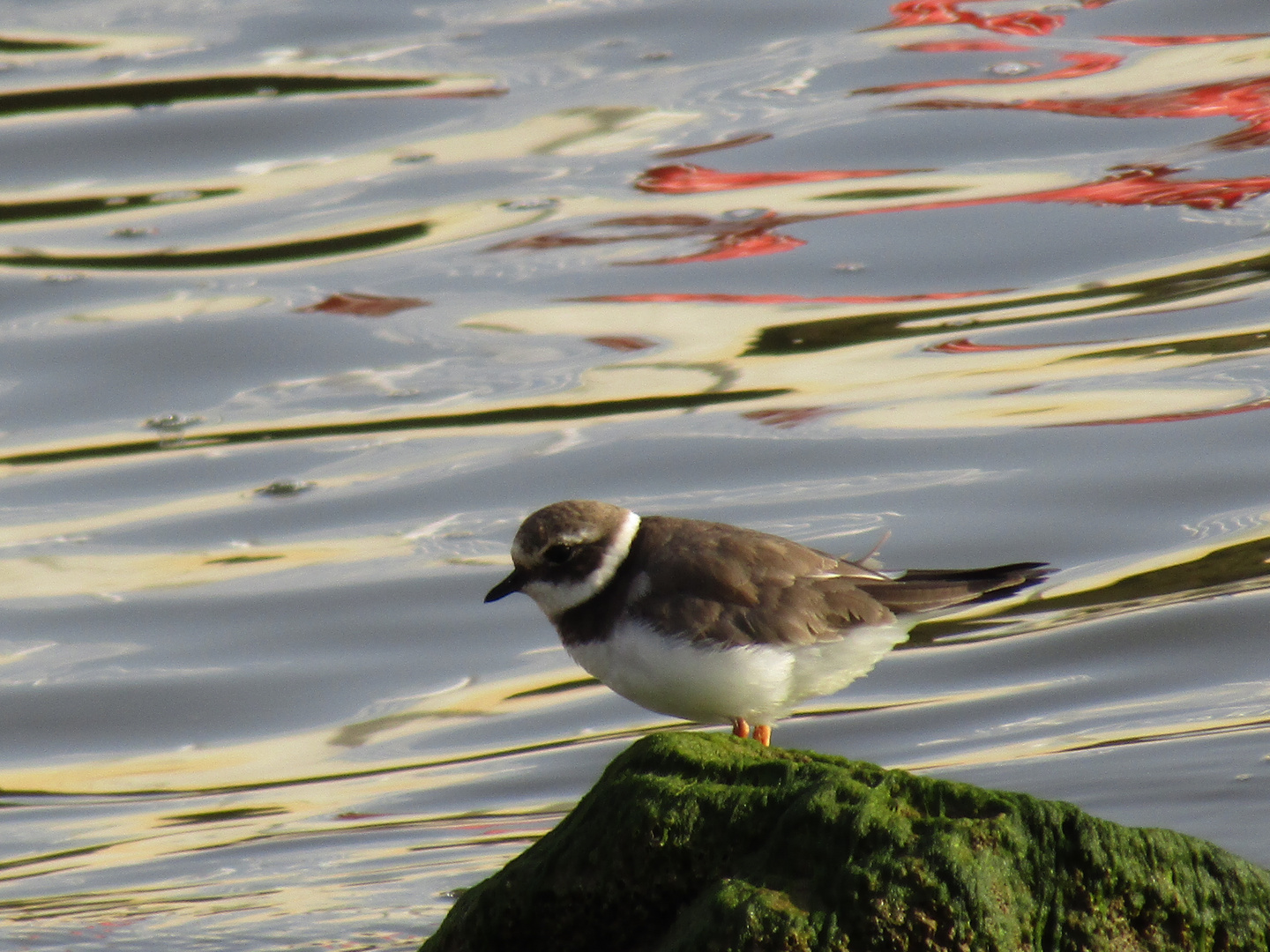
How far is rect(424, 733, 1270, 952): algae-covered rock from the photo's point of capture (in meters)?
3.87

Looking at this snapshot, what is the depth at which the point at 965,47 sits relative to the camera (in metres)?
15.7

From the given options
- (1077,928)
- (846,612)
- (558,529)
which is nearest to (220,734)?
(558,529)

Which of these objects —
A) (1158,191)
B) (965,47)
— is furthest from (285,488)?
(965,47)

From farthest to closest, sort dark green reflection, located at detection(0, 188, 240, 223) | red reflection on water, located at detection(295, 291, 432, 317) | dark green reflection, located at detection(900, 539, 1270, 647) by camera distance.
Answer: dark green reflection, located at detection(0, 188, 240, 223) < red reflection on water, located at detection(295, 291, 432, 317) < dark green reflection, located at detection(900, 539, 1270, 647)

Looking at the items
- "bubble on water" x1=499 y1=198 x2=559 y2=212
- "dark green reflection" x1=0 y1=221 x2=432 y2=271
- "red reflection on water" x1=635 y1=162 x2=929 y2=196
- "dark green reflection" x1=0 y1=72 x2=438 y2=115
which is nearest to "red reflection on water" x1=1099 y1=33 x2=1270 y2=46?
"red reflection on water" x1=635 y1=162 x2=929 y2=196

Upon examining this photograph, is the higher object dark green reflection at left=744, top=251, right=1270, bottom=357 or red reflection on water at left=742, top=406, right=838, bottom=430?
dark green reflection at left=744, top=251, right=1270, bottom=357

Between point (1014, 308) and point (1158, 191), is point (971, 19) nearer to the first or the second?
point (1158, 191)

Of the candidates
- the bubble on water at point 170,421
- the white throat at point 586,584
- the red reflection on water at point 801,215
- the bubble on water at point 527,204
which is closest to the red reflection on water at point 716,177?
the red reflection on water at point 801,215

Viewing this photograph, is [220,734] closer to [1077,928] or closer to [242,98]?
[1077,928]

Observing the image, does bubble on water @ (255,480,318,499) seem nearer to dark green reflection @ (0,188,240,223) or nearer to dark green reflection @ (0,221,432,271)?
dark green reflection @ (0,221,432,271)

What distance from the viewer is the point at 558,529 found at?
5.83 meters

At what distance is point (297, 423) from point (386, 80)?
558cm

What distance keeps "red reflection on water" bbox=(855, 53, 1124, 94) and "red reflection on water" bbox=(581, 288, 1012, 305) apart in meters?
3.49

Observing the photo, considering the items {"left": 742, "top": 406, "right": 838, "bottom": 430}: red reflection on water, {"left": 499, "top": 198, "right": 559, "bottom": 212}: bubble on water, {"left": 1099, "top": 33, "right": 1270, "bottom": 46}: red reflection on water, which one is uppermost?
{"left": 1099, "top": 33, "right": 1270, "bottom": 46}: red reflection on water
